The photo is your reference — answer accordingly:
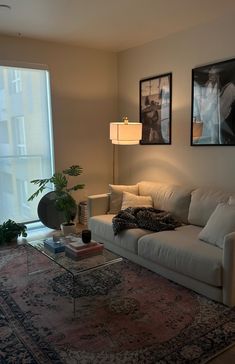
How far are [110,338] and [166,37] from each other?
3.58 m

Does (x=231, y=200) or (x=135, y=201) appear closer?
(x=231, y=200)

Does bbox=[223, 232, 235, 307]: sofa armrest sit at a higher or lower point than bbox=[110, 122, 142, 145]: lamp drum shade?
lower

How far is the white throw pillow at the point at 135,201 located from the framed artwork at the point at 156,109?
889 millimetres

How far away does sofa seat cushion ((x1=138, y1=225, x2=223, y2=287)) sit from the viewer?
243 cm

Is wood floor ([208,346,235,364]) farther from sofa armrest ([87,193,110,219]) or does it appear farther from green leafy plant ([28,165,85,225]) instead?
green leafy plant ([28,165,85,225])

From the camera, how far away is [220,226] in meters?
2.67

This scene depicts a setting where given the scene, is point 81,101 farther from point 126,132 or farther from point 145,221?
point 145,221

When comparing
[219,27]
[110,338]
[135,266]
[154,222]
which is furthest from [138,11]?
[110,338]

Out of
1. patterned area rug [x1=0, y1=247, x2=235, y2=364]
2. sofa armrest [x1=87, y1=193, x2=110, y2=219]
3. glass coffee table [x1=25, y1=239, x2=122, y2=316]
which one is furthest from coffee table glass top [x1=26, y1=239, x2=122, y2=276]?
sofa armrest [x1=87, y1=193, x2=110, y2=219]

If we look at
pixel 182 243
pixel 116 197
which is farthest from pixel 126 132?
pixel 182 243

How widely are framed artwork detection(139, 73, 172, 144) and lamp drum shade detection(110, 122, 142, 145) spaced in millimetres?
416

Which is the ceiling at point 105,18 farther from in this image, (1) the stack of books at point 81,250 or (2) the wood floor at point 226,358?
(2) the wood floor at point 226,358

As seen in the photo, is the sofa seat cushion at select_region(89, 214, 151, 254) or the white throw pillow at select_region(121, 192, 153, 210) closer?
the sofa seat cushion at select_region(89, 214, 151, 254)

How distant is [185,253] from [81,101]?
116 inches
